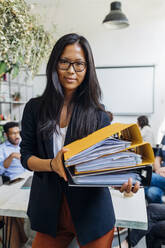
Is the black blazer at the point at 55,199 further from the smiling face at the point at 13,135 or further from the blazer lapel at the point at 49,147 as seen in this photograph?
the smiling face at the point at 13,135

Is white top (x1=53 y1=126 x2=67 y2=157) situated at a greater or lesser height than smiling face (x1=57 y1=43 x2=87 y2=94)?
lesser

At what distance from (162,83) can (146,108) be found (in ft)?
2.08

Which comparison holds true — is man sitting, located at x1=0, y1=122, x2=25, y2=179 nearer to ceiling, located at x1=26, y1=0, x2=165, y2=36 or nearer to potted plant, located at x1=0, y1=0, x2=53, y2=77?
potted plant, located at x1=0, y1=0, x2=53, y2=77

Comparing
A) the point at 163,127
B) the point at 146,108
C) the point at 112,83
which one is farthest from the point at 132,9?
the point at 163,127

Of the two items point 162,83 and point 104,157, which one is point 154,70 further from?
point 104,157

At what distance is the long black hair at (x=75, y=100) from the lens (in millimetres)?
865

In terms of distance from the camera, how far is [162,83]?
514cm

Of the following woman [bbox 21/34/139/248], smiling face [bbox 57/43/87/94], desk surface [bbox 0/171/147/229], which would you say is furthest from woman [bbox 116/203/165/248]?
smiling face [bbox 57/43/87/94]

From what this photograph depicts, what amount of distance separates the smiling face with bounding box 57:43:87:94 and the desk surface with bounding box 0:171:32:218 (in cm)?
80

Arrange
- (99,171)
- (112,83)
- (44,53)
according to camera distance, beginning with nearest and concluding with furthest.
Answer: (99,171)
(44,53)
(112,83)

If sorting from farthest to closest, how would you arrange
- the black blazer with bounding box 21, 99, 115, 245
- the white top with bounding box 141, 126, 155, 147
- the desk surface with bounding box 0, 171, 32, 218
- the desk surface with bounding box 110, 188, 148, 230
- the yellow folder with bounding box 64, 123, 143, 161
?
the white top with bounding box 141, 126, 155, 147 < the desk surface with bounding box 0, 171, 32, 218 < the desk surface with bounding box 110, 188, 148, 230 < the black blazer with bounding box 21, 99, 115, 245 < the yellow folder with bounding box 64, 123, 143, 161

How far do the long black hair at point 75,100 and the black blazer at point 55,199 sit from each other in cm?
3

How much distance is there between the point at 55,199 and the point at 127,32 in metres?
5.04

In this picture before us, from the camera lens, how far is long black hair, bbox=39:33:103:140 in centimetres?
86
